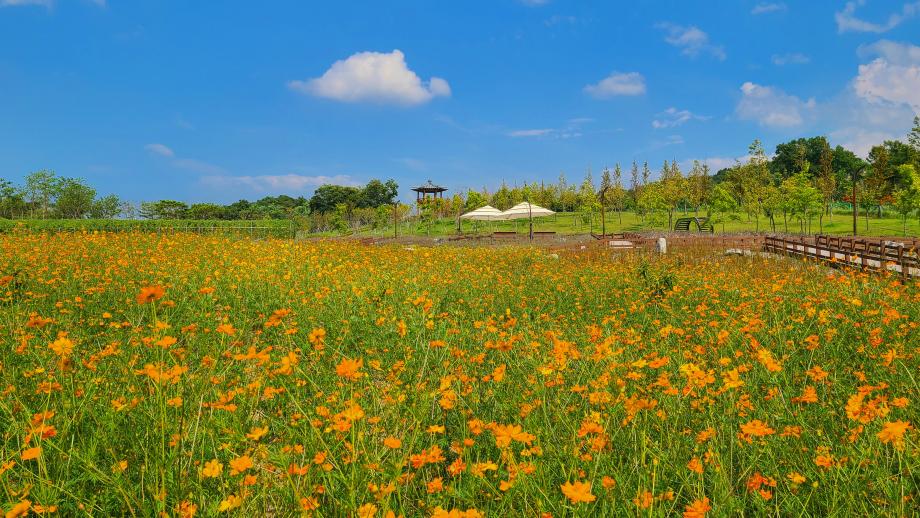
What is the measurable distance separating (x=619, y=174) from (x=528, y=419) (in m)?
46.8

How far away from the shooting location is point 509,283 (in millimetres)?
8141

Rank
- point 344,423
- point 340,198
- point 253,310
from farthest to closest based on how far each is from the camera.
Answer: point 340,198
point 253,310
point 344,423

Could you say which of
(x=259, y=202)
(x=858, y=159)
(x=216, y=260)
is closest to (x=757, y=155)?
(x=216, y=260)

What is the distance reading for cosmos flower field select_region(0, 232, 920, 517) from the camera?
179 cm

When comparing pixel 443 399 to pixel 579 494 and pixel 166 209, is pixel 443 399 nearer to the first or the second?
pixel 579 494

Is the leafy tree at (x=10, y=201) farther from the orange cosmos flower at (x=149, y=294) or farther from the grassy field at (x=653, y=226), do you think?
the orange cosmos flower at (x=149, y=294)

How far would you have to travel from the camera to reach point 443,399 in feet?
6.76

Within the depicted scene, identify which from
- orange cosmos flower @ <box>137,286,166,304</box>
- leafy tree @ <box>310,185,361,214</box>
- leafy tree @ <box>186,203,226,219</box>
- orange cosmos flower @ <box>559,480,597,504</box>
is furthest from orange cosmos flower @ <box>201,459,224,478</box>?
leafy tree @ <box>186,203,226,219</box>

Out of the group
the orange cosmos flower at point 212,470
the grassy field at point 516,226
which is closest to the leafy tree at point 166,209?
the grassy field at point 516,226

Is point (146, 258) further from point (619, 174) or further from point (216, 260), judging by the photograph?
point (619, 174)

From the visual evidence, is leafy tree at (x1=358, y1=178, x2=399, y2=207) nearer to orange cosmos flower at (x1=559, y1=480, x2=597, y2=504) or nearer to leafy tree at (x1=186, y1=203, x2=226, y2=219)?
leafy tree at (x1=186, y1=203, x2=226, y2=219)

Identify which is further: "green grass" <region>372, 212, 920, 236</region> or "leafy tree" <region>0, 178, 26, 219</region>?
"leafy tree" <region>0, 178, 26, 219</region>

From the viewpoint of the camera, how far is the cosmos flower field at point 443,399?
179 centimetres

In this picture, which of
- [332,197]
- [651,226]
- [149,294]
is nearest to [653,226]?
[651,226]
